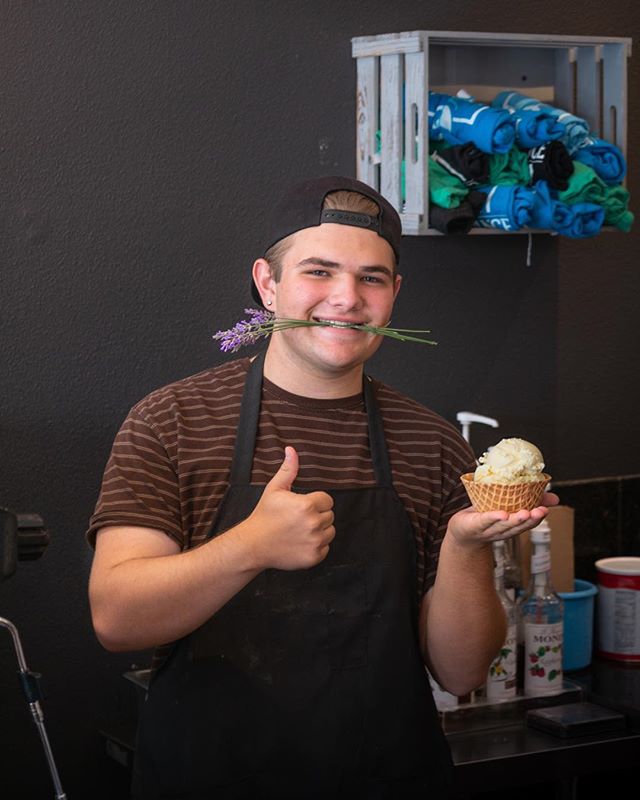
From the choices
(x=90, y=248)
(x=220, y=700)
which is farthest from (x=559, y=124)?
(x=220, y=700)

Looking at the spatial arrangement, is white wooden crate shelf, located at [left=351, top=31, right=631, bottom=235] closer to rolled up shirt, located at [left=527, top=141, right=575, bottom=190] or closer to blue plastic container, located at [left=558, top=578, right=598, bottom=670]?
rolled up shirt, located at [left=527, top=141, right=575, bottom=190]

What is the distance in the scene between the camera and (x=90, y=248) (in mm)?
2621

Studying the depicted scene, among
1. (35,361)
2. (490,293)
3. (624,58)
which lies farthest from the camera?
(490,293)

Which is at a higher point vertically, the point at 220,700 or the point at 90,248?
the point at 90,248

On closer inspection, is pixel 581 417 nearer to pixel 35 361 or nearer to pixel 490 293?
pixel 490 293

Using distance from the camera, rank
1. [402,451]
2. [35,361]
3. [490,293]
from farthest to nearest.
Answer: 1. [490,293]
2. [35,361]
3. [402,451]

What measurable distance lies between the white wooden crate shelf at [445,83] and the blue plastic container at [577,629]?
0.92 metres

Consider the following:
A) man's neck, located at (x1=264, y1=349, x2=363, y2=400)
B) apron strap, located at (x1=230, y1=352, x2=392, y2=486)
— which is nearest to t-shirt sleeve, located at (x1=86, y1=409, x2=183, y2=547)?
apron strap, located at (x1=230, y1=352, x2=392, y2=486)

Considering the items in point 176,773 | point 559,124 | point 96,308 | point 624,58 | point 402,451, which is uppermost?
point 624,58

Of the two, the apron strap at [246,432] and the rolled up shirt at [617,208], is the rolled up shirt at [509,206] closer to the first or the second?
the rolled up shirt at [617,208]

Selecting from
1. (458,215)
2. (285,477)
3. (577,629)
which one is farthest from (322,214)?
(577,629)

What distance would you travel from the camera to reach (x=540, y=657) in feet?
8.87

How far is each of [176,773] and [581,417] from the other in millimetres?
1752

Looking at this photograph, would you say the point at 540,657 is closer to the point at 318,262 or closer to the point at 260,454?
the point at 260,454
